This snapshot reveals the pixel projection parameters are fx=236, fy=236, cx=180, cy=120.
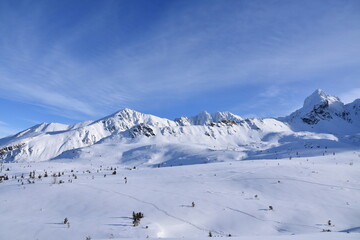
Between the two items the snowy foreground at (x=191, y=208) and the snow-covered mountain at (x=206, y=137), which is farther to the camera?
the snow-covered mountain at (x=206, y=137)

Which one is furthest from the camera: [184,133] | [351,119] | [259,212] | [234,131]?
[351,119]

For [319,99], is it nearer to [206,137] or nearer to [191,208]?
[206,137]

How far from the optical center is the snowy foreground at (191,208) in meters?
6.48

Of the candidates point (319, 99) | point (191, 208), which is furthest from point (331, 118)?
point (191, 208)

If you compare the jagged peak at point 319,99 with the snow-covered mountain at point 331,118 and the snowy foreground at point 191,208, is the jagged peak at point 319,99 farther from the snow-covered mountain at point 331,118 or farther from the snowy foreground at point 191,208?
the snowy foreground at point 191,208

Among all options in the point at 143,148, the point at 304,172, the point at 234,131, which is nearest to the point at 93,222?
the point at 304,172

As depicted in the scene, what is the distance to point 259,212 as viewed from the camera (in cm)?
798

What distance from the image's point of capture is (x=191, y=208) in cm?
822

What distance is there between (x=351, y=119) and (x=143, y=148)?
83.5 m

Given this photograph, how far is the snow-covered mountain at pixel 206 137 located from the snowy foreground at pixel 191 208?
22.6m

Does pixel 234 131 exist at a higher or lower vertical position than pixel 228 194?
higher

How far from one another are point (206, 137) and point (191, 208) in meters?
51.5

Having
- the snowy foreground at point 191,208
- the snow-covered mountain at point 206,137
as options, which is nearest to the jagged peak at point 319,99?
the snow-covered mountain at point 206,137

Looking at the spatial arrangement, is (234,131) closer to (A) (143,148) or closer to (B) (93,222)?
(A) (143,148)
